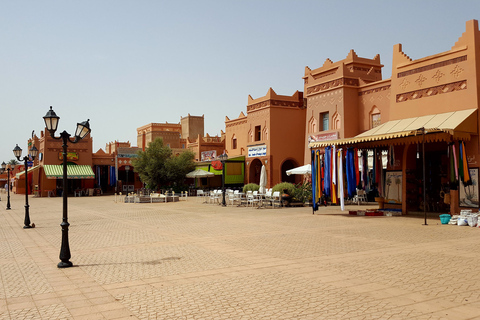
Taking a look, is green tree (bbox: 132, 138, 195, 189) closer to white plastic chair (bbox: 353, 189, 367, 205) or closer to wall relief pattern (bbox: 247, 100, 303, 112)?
wall relief pattern (bbox: 247, 100, 303, 112)

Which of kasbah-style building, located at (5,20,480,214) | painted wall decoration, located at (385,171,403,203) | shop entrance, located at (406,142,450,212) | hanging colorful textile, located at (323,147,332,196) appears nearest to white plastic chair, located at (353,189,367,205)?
kasbah-style building, located at (5,20,480,214)

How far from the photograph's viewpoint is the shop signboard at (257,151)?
3067 centimetres

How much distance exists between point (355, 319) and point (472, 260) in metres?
4.11

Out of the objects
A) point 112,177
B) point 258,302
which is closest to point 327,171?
point 258,302

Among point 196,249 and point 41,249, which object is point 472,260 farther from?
point 41,249

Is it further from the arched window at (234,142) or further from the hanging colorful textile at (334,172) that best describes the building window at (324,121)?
the arched window at (234,142)

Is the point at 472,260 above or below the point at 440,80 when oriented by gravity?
below

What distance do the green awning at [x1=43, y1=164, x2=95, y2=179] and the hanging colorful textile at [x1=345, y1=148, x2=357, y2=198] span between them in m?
29.2

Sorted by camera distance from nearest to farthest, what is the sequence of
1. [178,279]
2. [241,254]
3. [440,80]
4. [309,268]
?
[178,279], [309,268], [241,254], [440,80]

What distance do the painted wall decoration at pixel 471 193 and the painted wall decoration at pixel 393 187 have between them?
264 cm

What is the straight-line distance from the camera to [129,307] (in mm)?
5457

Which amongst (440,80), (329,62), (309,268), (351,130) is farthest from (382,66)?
(309,268)

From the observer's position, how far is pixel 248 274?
713 centimetres

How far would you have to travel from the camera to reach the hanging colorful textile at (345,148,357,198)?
1677 cm
